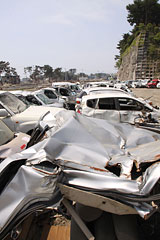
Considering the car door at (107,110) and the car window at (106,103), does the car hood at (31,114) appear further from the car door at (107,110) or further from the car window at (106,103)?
the car window at (106,103)

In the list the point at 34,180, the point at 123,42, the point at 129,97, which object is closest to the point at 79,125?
the point at 34,180

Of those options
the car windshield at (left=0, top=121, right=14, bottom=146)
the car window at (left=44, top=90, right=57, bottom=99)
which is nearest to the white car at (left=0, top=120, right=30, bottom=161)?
the car windshield at (left=0, top=121, right=14, bottom=146)

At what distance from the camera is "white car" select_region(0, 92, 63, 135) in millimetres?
5395

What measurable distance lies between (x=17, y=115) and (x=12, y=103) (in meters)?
0.77

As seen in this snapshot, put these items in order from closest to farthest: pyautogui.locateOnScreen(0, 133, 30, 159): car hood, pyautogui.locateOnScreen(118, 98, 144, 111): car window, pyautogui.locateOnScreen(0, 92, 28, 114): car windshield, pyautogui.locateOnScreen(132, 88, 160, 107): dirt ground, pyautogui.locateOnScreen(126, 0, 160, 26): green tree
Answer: pyautogui.locateOnScreen(0, 133, 30, 159): car hood, pyautogui.locateOnScreen(0, 92, 28, 114): car windshield, pyautogui.locateOnScreen(118, 98, 144, 111): car window, pyautogui.locateOnScreen(132, 88, 160, 107): dirt ground, pyautogui.locateOnScreen(126, 0, 160, 26): green tree

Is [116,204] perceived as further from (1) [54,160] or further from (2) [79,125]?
(2) [79,125]

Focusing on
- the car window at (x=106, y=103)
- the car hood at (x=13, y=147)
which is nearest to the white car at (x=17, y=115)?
the car hood at (x=13, y=147)

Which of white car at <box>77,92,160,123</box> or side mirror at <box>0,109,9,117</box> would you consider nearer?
side mirror at <box>0,109,9,117</box>

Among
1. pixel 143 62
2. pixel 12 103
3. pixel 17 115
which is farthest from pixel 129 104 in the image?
pixel 143 62

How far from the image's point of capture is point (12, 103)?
6148 millimetres

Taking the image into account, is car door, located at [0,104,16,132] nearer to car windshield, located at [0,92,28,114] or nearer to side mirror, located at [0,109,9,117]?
side mirror, located at [0,109,9,117]

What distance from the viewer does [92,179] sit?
1893 mm

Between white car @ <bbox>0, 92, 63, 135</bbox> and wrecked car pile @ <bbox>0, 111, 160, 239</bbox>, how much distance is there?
3194 millimetres

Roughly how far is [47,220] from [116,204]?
1.43 metres
